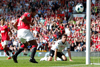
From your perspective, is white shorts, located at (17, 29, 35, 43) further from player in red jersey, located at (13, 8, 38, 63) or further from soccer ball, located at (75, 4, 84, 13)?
soccer ball, located at (75, 4, 84, 13)

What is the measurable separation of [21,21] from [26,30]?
40 cm

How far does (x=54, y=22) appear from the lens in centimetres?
2411

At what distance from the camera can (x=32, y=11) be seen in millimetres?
10133

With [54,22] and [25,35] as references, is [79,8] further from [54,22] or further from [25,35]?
[25,35]

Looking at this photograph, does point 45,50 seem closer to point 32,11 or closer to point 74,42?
point 74,42

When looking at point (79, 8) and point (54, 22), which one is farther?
point (79, 8)

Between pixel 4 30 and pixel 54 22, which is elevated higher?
pixel 4 30

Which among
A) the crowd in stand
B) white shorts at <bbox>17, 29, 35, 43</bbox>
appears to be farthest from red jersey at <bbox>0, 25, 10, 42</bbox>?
the crowd in stand

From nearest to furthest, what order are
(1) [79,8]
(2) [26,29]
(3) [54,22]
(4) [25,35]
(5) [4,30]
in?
1. (4) [25,35]
2. (2) [26,29]
3. (5) [4,30]
4. (3) [54,22]
5. (1) [79,8]

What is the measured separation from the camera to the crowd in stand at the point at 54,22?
70.0 feet

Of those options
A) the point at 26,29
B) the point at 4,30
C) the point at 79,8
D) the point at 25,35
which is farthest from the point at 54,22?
the point at 25,35

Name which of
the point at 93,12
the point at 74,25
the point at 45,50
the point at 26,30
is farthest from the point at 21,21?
the point at 93,12

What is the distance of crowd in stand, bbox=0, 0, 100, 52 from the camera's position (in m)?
21.3

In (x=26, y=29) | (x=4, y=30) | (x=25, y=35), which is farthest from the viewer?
(x=4, y=30)
